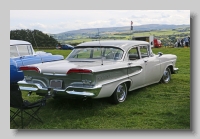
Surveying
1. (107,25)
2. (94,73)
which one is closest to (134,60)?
(107,25)

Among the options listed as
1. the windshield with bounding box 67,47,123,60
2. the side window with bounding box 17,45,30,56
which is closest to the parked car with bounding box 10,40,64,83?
the side window with bounding box 17,45,30,56

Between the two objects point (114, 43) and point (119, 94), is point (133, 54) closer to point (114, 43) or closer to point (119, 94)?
point (114, 43)

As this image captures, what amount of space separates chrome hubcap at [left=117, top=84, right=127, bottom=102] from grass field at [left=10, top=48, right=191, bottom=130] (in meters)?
0.11

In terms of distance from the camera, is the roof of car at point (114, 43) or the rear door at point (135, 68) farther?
the roof of car at point (114, 43)

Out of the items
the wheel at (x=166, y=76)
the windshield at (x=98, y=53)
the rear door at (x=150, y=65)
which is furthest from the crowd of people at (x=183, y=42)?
the wheel at (x=166, y=76)

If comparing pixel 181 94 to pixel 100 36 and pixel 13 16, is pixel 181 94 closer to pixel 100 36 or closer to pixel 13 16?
pixel 100 36

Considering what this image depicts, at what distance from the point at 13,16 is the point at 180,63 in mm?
4823

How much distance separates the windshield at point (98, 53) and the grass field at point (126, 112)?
1.20 ft

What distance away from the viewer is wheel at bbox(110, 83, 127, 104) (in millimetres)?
5094

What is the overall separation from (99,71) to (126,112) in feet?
2.81

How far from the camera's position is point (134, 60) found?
5652mm

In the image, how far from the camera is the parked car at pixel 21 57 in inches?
237

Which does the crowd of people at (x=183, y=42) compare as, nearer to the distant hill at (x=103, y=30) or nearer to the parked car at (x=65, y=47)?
the distant hill at (x=103, y=30)

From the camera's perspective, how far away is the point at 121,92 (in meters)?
5.31
